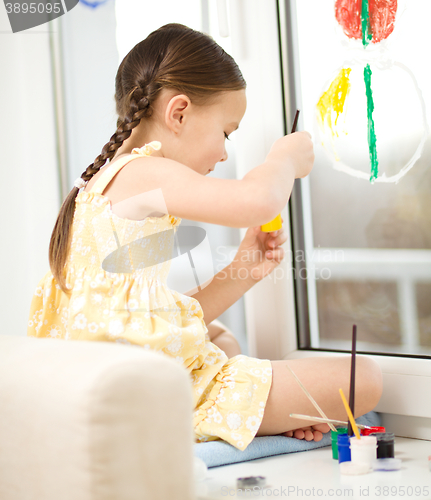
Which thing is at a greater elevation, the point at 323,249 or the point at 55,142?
the point at 55,142

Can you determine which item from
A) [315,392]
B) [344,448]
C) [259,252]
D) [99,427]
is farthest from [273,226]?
[99,427]

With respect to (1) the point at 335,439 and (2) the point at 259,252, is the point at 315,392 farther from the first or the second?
(2) the point at 259,252

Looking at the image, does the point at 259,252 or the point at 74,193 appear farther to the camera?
the point at 259,252

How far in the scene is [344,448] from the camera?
72 cm

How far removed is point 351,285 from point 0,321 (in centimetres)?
90

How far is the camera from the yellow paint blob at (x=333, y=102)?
0.94 metres

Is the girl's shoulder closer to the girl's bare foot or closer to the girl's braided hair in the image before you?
the girl's braided hair

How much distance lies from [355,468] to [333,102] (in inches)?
24.6

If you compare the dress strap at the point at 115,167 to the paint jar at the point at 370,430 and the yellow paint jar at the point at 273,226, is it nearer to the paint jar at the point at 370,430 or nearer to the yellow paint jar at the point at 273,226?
the yellow paint jar at the point at 273,226

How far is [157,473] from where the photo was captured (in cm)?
46

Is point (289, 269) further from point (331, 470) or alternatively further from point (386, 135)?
point (331, 470)

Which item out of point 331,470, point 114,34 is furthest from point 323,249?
point 114,34

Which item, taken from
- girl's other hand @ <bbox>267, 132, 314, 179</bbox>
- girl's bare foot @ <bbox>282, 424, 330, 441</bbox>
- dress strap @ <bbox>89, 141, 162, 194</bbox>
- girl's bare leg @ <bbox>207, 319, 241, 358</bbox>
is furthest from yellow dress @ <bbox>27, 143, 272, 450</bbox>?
girl's bare leg @ <bbox>207, 319, 241, 358</bbox>

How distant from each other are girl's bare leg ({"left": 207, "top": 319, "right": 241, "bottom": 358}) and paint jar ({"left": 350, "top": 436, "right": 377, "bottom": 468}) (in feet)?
1.63
